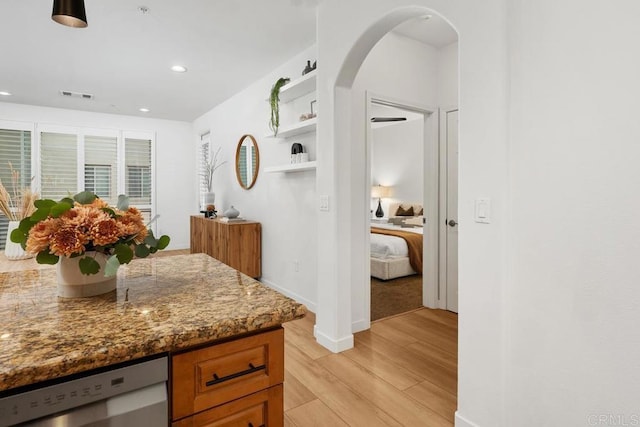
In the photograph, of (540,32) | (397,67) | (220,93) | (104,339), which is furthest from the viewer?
(220,93)

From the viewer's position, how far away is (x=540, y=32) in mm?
1443

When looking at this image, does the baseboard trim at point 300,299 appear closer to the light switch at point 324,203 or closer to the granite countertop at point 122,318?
the light switch at point 324,203

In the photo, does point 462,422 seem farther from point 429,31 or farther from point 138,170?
point 138,170

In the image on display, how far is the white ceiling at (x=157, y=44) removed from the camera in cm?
275

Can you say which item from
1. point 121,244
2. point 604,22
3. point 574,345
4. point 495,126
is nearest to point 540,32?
point 604,22

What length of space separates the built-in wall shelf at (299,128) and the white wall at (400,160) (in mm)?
3554

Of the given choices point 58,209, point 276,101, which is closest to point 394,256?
point 276,101

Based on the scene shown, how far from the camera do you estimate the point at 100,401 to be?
79 cm

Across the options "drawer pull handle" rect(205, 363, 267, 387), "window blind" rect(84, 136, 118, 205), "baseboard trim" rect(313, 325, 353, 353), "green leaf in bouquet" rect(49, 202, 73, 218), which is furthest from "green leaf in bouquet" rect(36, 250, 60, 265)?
"window blind" rect(84, 136, 118, 205)

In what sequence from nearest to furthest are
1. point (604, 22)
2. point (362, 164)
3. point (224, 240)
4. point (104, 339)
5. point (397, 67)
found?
point (104, 339) → point (604, 22) → point (362, 164) → point (397, 67) → point (224, 240)

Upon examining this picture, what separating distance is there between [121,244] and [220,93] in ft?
14.5

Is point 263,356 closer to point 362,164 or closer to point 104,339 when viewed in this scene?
point 104,339

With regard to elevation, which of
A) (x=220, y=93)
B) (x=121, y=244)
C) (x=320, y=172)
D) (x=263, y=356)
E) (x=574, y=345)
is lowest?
(x=574, y=345)

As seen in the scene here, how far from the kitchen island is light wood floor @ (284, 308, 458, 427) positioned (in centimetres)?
106
